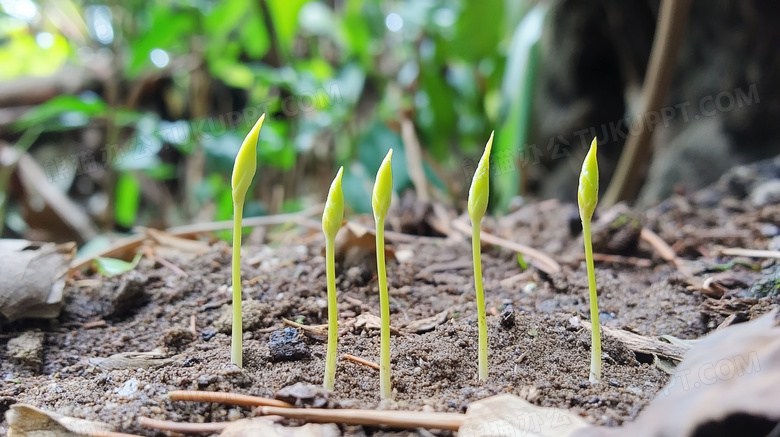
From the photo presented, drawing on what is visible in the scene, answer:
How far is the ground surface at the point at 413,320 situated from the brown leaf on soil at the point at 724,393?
8 centimetres

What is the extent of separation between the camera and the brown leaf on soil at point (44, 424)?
617 millimetres

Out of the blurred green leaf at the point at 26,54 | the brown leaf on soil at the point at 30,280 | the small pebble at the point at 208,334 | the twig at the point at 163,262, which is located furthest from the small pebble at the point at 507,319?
the blurred green leaf at the point at 26,54

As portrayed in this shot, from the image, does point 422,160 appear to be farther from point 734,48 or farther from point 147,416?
point 147,416

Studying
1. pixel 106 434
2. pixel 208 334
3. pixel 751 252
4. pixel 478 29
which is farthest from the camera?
pixel 478 29

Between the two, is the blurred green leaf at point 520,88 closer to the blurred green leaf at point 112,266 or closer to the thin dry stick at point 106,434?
the blurred green leaf at point 112,266

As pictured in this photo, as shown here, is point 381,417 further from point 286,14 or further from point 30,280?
point 286,14

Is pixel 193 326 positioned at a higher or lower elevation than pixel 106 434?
higher

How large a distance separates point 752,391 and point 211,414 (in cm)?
57

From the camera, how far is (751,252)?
1062mm

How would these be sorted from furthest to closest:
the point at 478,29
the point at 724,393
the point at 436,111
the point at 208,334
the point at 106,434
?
the point at 436,111
the point at 478,29
the point at 208,334
the point at 106,434
the point at 724,393

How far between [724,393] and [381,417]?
0.33 meters

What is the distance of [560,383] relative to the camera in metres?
0.70

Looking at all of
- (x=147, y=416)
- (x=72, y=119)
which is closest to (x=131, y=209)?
(x=72, y=119)

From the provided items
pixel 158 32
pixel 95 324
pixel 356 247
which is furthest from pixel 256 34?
pixel 95 324
